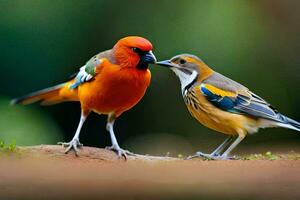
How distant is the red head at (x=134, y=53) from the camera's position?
92.2 inches

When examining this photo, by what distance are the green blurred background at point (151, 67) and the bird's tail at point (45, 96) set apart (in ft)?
3.32

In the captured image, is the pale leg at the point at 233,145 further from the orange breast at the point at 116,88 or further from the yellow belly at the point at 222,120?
the orange breast at the point at 116,88

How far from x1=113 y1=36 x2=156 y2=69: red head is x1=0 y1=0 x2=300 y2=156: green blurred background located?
5.05 feet

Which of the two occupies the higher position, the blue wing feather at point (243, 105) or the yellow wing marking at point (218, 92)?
the yellow wing marking at point (218, 92)

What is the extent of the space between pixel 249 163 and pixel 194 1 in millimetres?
2638

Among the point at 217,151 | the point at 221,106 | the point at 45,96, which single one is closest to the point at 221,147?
the point at 217,151

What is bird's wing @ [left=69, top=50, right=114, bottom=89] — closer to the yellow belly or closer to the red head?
the red head

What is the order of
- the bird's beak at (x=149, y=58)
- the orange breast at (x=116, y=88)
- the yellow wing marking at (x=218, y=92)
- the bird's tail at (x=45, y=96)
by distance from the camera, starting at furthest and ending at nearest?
the bird's tail at (x=45, y=96) < the yellow wing marking at (x=218, y=92) < the orange breast at (x=116, y=88) < the bird's beak at (x=149, y=58)

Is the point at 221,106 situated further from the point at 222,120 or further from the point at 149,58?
the point at 149,58

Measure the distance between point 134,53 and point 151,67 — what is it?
172cm

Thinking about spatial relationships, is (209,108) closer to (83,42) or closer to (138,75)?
(138,75)

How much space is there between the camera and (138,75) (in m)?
2.44

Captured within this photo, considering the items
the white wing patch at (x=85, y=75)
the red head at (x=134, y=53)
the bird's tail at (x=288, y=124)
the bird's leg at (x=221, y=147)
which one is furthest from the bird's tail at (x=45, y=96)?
the bird's tail at (x=288, y=124)

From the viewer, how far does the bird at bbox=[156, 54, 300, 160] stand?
2490 mm
